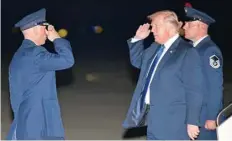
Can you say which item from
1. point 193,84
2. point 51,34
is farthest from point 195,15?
point 51,34

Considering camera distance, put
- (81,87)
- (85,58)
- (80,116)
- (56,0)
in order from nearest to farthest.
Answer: (80,116), (81,87), (85,58), (56,0)

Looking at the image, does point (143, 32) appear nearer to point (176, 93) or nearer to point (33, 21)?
point (176, 93)

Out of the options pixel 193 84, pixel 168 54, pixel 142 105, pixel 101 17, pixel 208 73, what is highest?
pixel 168 54

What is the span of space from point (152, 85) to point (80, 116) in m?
4.08

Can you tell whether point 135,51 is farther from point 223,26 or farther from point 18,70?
point 223,26

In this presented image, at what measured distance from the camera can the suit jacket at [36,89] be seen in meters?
4.41

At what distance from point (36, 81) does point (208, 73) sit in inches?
56.1

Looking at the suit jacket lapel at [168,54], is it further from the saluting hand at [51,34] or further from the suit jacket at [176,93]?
the saluting hand at [51,34]

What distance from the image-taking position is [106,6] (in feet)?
88.8

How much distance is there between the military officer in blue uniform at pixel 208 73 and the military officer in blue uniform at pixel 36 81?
1.16 m

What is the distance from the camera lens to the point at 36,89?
4.43 m

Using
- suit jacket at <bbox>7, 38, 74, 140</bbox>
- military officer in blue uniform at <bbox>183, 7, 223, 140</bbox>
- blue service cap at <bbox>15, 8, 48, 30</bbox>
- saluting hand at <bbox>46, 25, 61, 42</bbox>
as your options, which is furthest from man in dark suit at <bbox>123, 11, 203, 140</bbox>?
blue service cap at <bbox>15, 8, 48, 30</bbox>

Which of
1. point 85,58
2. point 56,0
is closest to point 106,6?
point 56,0

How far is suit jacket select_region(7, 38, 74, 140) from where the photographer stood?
14.5 ft
